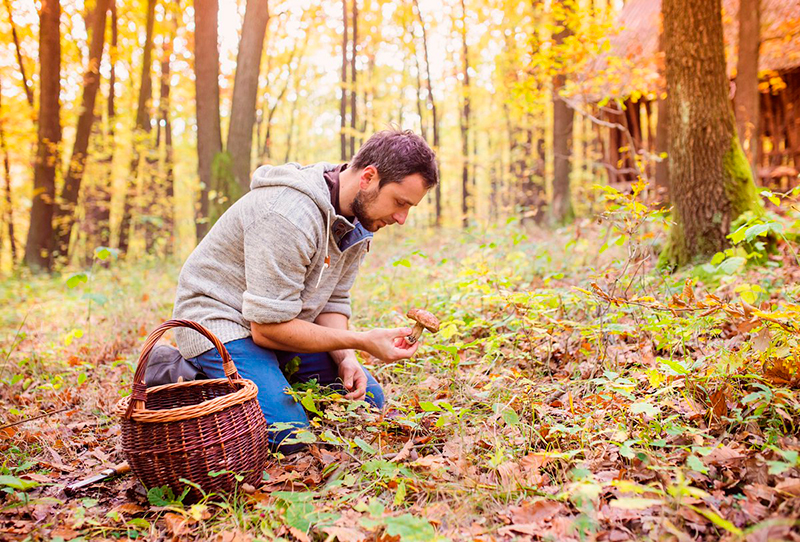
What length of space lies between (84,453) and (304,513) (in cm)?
159

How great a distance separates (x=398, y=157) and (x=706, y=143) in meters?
3.44


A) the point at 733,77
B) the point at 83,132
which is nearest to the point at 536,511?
the point at 83,132

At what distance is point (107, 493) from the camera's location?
2432mm

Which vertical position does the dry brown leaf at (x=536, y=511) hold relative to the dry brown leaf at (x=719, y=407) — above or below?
below

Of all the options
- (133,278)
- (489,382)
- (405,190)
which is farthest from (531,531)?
(133,278)

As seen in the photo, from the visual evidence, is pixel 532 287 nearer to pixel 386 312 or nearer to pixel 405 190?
pixel 386 312

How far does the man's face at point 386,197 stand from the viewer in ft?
8.99

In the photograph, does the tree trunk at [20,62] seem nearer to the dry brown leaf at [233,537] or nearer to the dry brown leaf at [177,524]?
the dry brown leaf at [177,524]

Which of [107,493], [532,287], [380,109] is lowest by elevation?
[107,493]

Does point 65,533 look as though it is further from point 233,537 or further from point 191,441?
point 233,537

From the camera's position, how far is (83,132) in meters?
11.2

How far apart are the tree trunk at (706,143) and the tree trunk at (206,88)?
647 cm

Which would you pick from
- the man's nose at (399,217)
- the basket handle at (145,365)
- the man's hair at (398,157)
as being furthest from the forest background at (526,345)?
the man's hair at (398,157)

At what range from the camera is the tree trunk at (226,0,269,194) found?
8195 millimetres
